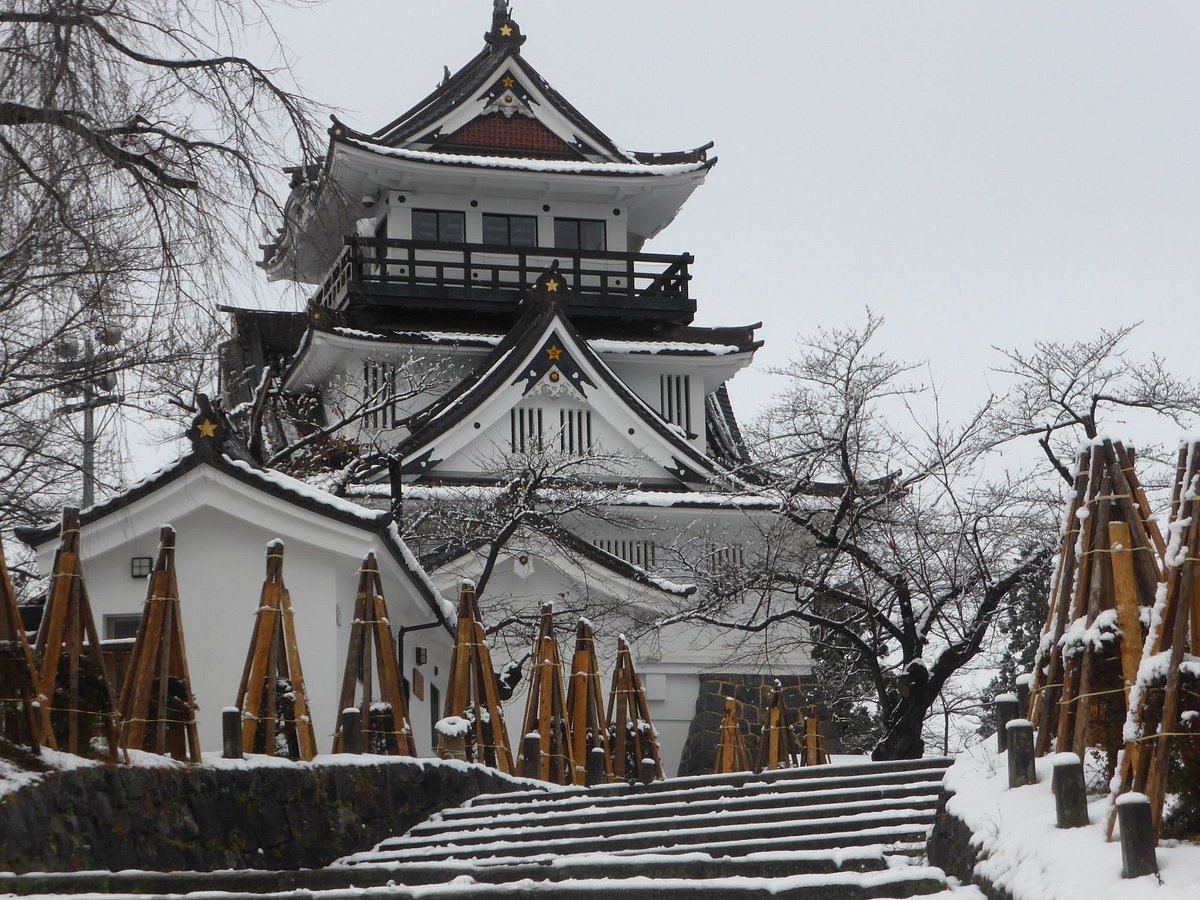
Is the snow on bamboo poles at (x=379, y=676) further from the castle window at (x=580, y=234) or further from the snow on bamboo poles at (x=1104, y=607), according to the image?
the castle window at (x=580, y=234)

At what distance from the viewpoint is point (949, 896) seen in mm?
6172

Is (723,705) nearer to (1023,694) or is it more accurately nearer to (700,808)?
(700,808)

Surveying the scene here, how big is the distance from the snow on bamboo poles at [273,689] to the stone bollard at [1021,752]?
215 inches

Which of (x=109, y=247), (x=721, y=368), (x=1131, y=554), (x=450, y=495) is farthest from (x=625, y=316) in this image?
(x=1131, y=554)

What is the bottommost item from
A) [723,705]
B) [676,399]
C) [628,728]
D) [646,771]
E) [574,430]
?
Result: [646,771]

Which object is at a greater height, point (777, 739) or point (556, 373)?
point (556, 373)

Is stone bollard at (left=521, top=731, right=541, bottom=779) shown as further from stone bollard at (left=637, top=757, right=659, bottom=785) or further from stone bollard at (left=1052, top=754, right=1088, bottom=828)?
stone bollard at (left=1052, top=754, right=1088, bottom=828)

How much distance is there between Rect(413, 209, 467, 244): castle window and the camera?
29734 mm

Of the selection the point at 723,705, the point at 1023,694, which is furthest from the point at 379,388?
the point at 1023,694

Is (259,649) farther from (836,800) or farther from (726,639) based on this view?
(726,639)

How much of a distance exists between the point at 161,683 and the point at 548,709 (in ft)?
17.6

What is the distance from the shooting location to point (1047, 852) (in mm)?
5758

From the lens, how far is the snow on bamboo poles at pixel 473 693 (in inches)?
526

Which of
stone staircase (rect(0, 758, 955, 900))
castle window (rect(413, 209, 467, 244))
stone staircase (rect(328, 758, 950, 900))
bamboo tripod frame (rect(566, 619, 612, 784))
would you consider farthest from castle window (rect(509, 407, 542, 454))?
stone staircase (rect(0, 758, 955, 900))
